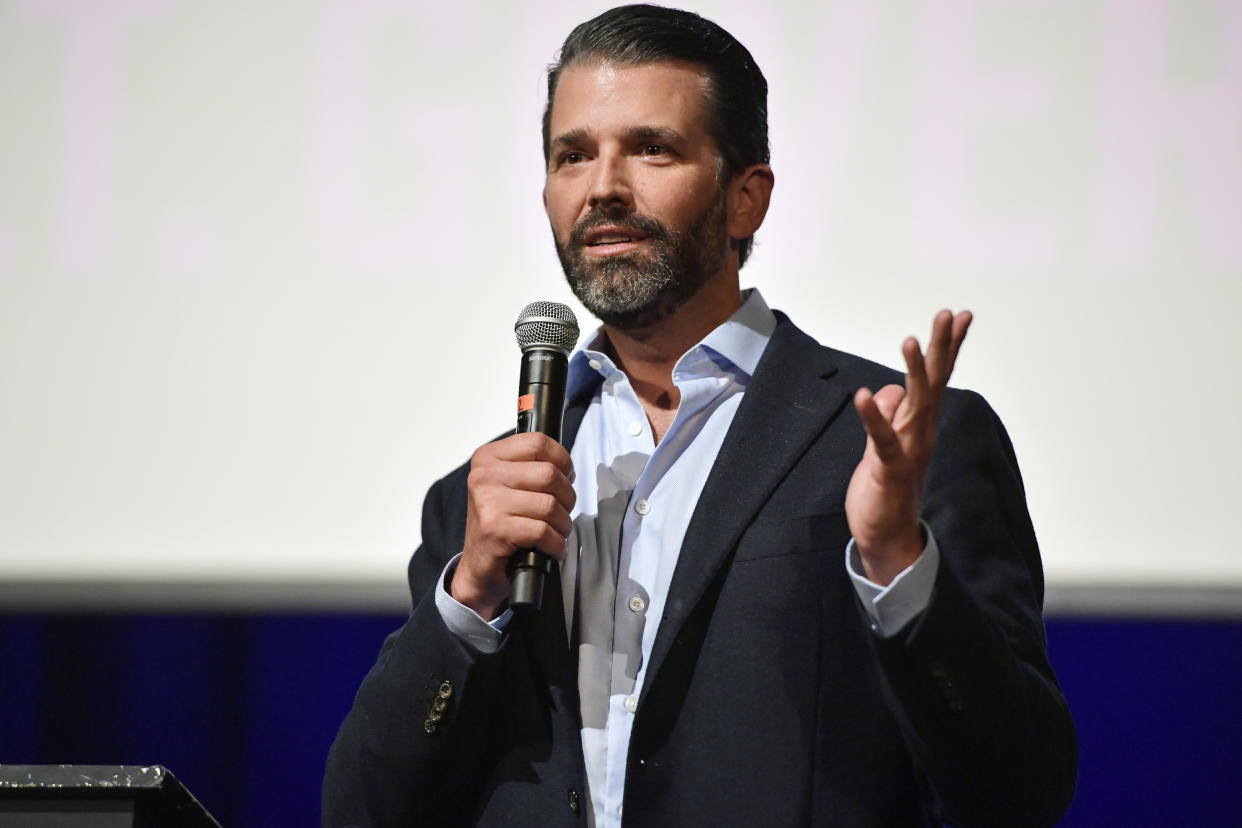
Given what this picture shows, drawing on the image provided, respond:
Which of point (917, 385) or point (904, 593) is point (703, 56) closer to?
point (917, 385)

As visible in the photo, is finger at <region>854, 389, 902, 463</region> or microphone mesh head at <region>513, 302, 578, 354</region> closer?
finger at <region>854, 389, 902, 463</region>

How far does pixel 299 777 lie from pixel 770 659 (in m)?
1.91

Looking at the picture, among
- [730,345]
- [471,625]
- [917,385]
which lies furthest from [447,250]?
[917,385]

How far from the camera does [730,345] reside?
2.02 meters

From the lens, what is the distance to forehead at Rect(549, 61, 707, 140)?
205 centimetres

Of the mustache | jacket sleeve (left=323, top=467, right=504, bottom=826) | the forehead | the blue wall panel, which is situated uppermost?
the forehead

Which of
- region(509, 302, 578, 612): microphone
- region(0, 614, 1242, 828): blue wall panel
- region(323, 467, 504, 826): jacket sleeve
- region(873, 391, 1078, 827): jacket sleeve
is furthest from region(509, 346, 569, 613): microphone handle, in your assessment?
region(0, 614, 1242, 828): blue wall panel

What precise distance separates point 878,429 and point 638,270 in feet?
2.27

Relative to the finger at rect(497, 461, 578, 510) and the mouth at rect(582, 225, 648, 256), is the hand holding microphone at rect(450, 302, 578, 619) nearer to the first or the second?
the finger at rect(497, 461, 578, 510)

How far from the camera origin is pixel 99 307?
9.68 ft

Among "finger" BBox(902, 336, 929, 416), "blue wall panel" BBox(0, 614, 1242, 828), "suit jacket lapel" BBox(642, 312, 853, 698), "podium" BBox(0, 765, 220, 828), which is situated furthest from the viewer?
"blue wall panel" BBox(0, 614, 1242, 828)

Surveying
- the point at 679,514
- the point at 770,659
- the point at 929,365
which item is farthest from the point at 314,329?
the point at 929,365

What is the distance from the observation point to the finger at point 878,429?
138 centimetres

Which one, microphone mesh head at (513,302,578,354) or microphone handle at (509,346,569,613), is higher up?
microphone mesh head at (513,302,578,354)
